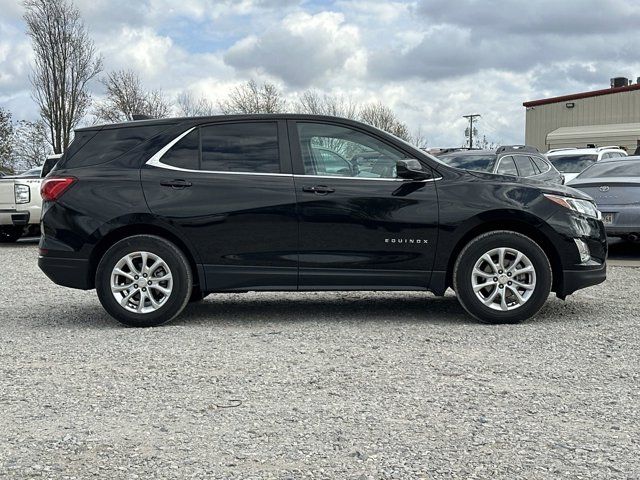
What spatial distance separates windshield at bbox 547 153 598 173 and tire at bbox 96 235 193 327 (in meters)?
13.2

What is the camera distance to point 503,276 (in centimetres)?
642

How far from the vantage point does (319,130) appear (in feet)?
21.7

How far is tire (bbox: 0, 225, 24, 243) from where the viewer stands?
15794 mm

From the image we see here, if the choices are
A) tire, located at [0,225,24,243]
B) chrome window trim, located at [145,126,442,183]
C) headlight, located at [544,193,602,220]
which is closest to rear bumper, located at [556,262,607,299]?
headlight, located at [544,193,602,220]

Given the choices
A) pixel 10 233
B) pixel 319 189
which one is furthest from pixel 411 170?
pixel 10 233

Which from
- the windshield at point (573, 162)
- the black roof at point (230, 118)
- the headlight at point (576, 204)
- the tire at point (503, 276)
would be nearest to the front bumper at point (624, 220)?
the headlight at point (576, 204)

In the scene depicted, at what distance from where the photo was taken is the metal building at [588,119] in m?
37.5

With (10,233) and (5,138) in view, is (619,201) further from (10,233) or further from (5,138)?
(5,138)

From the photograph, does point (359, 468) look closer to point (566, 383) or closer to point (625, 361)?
point (566, 383)

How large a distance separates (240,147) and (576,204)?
9.25 feet

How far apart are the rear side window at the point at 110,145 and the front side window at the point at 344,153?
121 cm

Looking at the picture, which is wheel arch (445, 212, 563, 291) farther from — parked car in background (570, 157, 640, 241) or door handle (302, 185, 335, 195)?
parked car in background (570, 157, 640, 241)

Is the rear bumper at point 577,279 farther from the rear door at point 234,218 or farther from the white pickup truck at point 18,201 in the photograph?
the white pickup truck at point 18,201

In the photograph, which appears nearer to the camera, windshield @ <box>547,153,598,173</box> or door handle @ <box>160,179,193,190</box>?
door handle @ <box>160,179,193,190</box>
